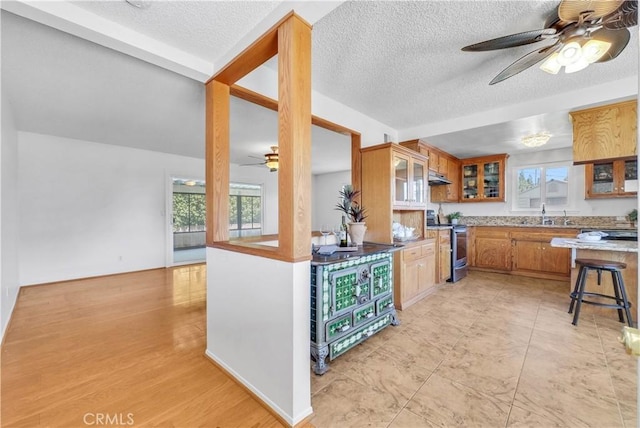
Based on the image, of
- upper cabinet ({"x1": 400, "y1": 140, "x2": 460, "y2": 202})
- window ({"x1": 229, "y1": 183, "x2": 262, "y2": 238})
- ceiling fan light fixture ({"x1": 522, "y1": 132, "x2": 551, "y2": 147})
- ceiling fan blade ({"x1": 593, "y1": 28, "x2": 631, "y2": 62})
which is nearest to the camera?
ceiling fan blade ({"x1": 593, "y1": 28, "x2": 631, "y2": 62})

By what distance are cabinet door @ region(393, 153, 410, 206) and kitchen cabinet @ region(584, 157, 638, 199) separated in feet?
9.78

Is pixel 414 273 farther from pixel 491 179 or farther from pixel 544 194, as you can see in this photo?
pixel 544 194

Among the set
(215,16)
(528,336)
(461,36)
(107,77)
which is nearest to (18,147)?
(107,77)

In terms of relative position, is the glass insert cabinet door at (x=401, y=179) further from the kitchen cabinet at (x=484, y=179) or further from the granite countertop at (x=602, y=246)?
the kitchen cabinet at (x=484, y=179)

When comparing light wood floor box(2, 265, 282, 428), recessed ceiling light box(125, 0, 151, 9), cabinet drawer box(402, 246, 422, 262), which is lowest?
light wood floor box(2, 265, 282, 428)

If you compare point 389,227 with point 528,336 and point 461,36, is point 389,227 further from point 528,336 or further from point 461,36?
point 461,36

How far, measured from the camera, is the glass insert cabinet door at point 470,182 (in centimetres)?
565

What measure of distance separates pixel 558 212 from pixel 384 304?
4.65 meters

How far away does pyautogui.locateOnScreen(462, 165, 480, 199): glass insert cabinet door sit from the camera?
5.65 meters

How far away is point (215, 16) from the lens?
5.81 ft

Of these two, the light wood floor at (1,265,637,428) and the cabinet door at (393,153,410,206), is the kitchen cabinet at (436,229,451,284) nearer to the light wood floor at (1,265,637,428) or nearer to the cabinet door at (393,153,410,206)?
the light wood floor at (1,265,637,428)

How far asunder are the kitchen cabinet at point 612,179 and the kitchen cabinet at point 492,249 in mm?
1461

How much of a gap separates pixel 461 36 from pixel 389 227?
76.2 inches

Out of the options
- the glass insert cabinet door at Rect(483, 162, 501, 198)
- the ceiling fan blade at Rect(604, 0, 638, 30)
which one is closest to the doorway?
the glass insert cabinet door at Rect(483, 162, 501, 198)
